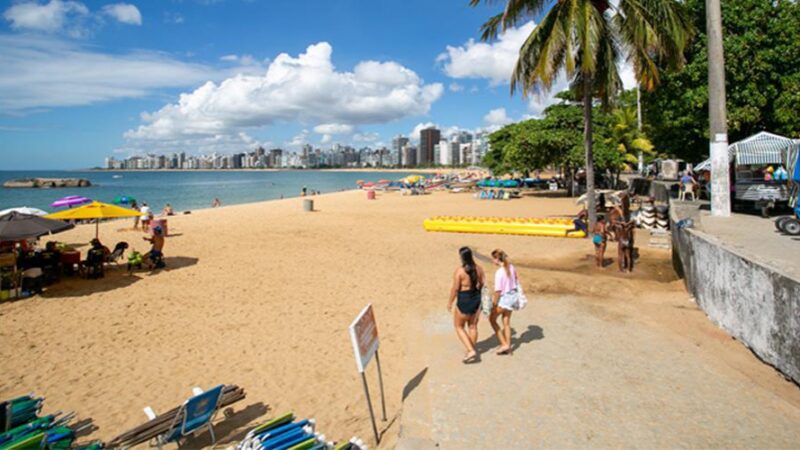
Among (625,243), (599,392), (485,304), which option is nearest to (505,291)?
(485,304)

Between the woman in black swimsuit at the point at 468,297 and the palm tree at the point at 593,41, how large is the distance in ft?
31.1

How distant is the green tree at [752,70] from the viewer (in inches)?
601

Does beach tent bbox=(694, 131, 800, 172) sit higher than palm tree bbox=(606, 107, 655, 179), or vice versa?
palm tree bbox=(606, 107, 655, 179)

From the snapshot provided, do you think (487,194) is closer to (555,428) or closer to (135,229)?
(135,229)

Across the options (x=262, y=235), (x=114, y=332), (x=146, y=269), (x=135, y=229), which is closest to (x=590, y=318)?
(x=114, y=332)

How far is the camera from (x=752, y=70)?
1552cm

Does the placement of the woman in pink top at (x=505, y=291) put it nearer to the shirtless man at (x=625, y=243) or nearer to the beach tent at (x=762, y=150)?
the shirtless man at (x=625, y=243)

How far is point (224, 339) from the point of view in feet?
22.9

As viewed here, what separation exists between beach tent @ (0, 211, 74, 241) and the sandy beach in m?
1.31

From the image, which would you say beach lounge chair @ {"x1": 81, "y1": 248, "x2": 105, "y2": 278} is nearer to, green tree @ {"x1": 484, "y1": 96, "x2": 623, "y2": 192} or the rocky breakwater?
green tree @ {"x1": 484, "y1": 96, "x2": 623, "y2": 192}

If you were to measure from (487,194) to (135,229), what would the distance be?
22.1m

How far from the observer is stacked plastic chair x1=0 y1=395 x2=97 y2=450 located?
12.4 ft

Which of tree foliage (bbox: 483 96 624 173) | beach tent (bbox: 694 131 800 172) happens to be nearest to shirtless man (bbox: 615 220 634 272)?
beach tent (bbox: 694 131 800 172)

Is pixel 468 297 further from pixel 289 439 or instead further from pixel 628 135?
pixel 628 135
